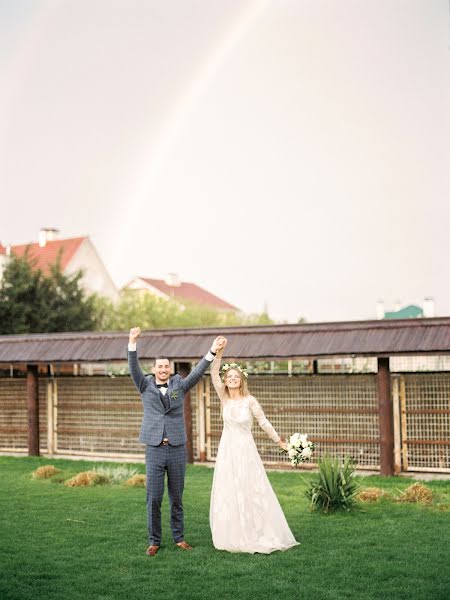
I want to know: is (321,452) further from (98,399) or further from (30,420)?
(30,420)

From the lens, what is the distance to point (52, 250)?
5575cm

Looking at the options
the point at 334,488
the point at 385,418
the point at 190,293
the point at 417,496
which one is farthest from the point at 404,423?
the point at 190,293

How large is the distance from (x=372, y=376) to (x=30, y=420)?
25.2ft

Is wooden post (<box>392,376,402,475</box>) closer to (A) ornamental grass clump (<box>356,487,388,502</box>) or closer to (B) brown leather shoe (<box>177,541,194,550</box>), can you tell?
(A) ornamental grass clump (<box>356,487,388,502</box>)

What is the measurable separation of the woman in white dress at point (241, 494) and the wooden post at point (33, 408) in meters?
10.6

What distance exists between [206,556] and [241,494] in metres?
0.70

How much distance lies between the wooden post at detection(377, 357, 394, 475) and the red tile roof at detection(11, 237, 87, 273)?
127ft

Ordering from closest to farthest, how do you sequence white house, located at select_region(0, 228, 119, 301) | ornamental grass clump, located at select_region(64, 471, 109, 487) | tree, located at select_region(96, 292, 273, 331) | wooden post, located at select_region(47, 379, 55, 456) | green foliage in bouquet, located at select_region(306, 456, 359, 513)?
green foliage in bouquet, located at select_region(306, 456, 359, 513)
ornamental grass clump, located at select_region(64, 471, 109, 487)
wooden post, located at select_region(47, 379, 55, 456)
white house, located at select_region(0, 228, 119, 301)
tree, located at select_region(96, 292, 273, 331)

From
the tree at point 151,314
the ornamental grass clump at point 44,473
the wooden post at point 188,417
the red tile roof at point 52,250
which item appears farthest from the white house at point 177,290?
the ornamental grass clump at point 44,473

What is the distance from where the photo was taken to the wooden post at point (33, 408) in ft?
62.4

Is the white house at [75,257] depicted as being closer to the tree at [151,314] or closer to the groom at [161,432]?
the tree at [151,314]

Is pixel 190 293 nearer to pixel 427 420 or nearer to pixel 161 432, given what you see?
pixel 427 420

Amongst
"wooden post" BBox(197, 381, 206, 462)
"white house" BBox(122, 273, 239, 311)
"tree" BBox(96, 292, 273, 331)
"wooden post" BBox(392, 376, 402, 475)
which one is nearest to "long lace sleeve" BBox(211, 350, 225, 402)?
"wooden post" BBox(392, 376, 402, 475)

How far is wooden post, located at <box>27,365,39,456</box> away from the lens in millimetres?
19016
